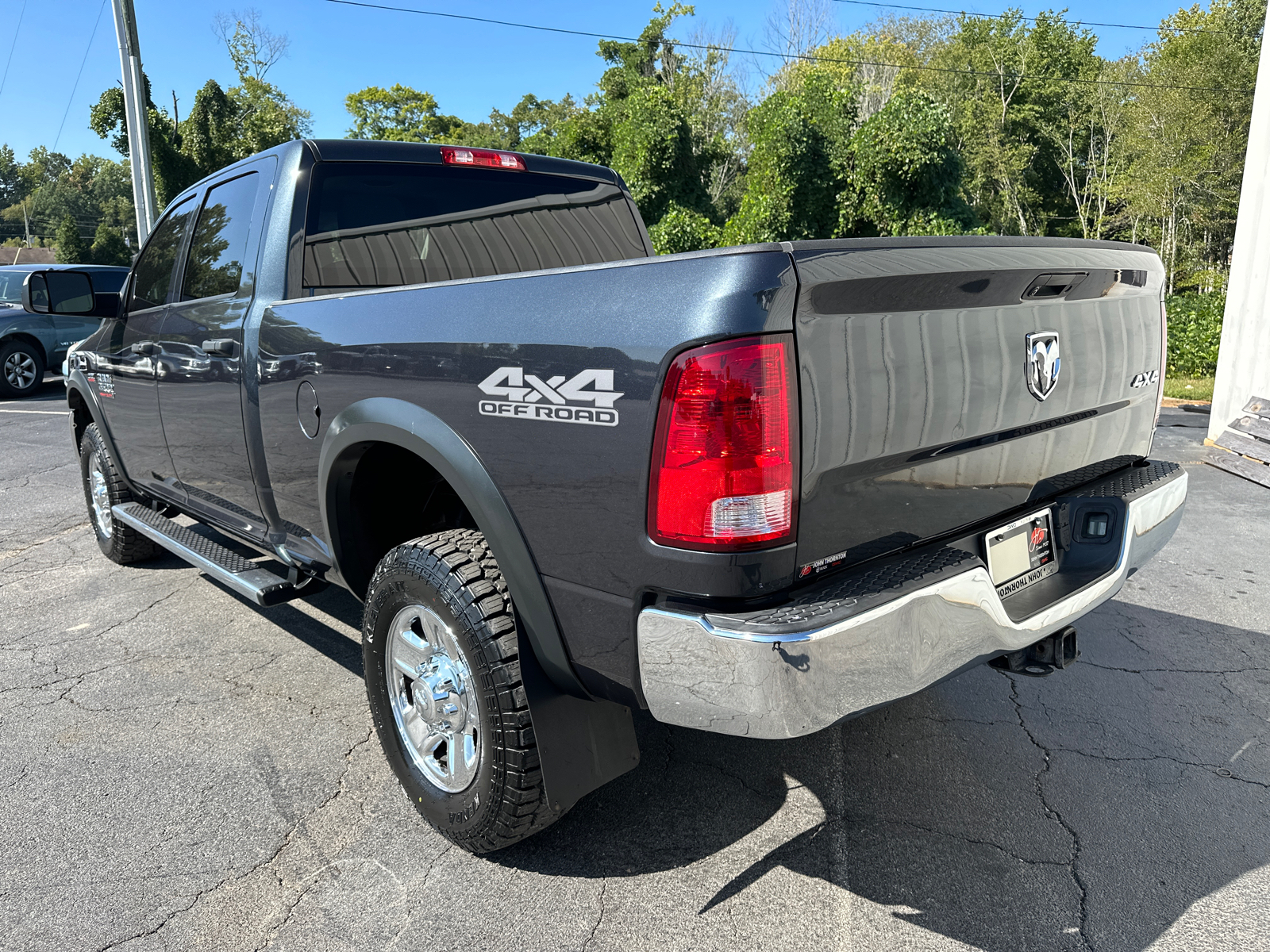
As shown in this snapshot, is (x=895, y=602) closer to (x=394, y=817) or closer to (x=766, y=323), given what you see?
(x=766, y=323)

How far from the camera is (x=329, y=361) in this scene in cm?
273

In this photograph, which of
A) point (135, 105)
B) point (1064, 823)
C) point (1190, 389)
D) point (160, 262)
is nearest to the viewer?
point (1064, 823)

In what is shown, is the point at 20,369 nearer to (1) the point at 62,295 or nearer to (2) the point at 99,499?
(2) the point at 99,499

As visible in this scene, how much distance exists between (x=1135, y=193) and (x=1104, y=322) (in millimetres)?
37296

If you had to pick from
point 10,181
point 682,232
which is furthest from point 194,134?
point 10,181

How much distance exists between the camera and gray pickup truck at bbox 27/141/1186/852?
182 centimetres

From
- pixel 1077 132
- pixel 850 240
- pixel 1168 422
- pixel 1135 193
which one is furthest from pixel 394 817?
pixel 1077 132

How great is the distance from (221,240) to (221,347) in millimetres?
679

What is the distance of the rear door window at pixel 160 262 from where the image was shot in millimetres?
4188

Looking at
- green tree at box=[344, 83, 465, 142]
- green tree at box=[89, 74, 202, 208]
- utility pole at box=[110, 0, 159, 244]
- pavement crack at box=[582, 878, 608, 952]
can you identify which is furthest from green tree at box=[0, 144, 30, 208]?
pavement crack at box=[582, 878, 608, 952]

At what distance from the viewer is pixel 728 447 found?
70.6 inches

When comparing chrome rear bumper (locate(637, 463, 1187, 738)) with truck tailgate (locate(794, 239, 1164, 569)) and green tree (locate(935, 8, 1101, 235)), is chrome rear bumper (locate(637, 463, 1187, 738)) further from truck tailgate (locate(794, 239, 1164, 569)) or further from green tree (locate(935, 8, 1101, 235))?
green tree (locate(935, 8, 1101, 235))

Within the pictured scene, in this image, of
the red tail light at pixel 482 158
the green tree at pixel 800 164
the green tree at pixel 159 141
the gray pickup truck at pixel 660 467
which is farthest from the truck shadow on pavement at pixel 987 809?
the green tree at pixel 159 141

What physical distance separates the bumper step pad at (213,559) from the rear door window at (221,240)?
1.05 m
